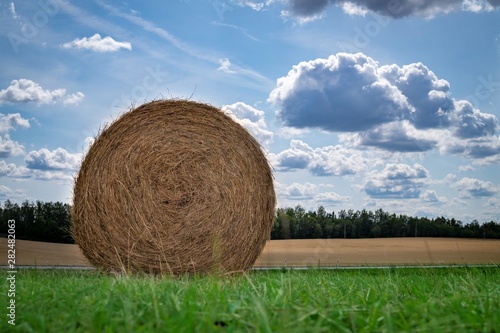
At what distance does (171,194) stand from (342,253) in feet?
28.2

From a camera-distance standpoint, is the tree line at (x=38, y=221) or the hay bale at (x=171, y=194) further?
the tree line at (x=38, y=221)

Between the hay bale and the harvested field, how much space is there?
30.2 inches

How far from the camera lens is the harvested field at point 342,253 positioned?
435 inches

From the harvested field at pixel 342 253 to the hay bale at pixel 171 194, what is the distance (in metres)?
0.77

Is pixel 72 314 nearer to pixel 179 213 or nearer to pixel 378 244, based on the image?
pixel 179 213

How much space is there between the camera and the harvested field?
36.2 ft

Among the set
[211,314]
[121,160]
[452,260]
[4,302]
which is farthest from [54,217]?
[211,314]

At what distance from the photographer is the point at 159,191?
7703 mm

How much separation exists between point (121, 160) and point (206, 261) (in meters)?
1.88

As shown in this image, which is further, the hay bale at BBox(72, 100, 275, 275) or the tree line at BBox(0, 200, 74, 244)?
the tree line at BBox(0, 200, 74, 244)

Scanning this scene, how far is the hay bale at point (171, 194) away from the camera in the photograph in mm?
7664

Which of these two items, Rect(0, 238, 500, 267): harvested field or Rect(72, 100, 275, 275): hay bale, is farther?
Rect(0, 238, 500, 267): harvested field

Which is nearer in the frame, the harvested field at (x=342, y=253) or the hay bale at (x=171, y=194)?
the hay bale at (x=171, y=194)

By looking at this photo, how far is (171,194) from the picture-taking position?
7707 mm
